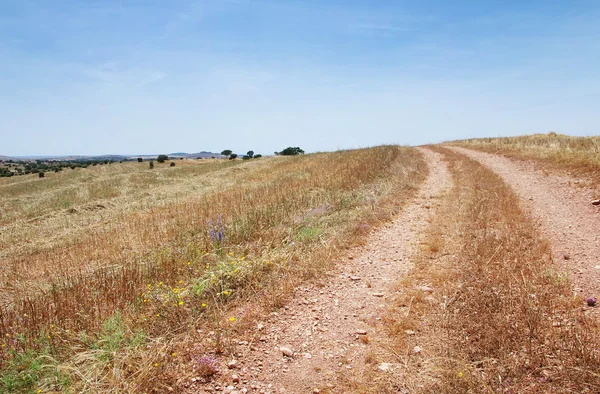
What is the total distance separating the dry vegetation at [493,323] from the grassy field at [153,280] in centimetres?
190

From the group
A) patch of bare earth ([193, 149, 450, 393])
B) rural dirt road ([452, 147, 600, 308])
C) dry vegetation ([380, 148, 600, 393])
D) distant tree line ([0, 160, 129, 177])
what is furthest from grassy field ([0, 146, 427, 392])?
distant tree line ([0, 160, 129, 177])

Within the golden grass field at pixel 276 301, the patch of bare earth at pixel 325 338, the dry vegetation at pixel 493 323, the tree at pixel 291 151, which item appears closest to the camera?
the dry vegetation at pixel 493 323

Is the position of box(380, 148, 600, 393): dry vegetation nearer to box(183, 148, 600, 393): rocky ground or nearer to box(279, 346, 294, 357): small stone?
box(183, 148, 600, 393): rocky ground

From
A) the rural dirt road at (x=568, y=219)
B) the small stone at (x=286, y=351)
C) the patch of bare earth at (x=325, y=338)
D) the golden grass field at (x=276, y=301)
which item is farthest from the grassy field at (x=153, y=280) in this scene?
the rural dirt road at (x=568, y=219)

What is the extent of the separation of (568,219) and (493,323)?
6.19 metres

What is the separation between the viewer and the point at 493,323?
3.55 metres

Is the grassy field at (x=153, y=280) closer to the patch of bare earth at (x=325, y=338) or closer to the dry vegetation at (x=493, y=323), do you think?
the patch of bare earth at (x=325, y=338)

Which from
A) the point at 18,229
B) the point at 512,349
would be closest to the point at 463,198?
the point at 512,349

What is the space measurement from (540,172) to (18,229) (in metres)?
23.9

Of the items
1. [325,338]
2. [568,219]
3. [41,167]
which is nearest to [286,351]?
[325,338]

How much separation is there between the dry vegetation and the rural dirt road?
311mm

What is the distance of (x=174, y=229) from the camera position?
9312 millimetres

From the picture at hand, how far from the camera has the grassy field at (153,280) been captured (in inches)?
133

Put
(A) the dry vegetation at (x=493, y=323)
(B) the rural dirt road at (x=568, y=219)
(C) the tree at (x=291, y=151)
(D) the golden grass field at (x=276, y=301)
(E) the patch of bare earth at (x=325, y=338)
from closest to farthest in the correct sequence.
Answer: (A) the dry vegetation at (x=493, y=323), (D) the golden grass field at (x=276, y=301), (E) the patch of bare earth at (x=325, y=338), (B) the rural dirt road at (x=568, y=219), (C) the tree at (x=291, y=151)
